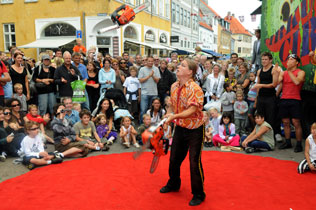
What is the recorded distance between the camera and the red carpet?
11.6ft

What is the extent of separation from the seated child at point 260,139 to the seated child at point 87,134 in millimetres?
2963

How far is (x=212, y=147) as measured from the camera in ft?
20.9

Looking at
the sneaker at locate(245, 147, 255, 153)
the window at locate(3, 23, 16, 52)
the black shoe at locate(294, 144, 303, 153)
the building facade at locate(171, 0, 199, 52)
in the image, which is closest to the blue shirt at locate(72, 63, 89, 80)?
the sneaker at locate(245, 147, 255, 153)

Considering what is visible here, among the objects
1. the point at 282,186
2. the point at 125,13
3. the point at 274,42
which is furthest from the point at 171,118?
the point at 125,13

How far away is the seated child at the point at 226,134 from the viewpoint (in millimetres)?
6301

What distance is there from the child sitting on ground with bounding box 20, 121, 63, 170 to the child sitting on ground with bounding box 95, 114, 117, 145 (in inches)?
56.9

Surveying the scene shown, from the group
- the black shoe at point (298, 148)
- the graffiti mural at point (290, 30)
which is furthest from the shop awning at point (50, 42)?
the black shoe at point (298, 148)

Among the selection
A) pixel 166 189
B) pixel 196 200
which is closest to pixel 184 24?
pixel 166 189

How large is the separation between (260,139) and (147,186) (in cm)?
302

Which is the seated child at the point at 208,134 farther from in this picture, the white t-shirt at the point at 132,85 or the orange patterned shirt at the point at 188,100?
the orange patterned shirt at the point at 188,100

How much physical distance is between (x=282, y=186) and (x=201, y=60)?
566 centimetres

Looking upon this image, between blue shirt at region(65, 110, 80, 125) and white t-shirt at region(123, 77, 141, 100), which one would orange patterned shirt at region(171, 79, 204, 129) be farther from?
white t-shirt at region(123, 77, 141, 100)

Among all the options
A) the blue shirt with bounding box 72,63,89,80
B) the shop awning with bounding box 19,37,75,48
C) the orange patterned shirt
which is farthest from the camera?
the shop awning with bounding box 19,37,75,48

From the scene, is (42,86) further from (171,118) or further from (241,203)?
(241,203)
